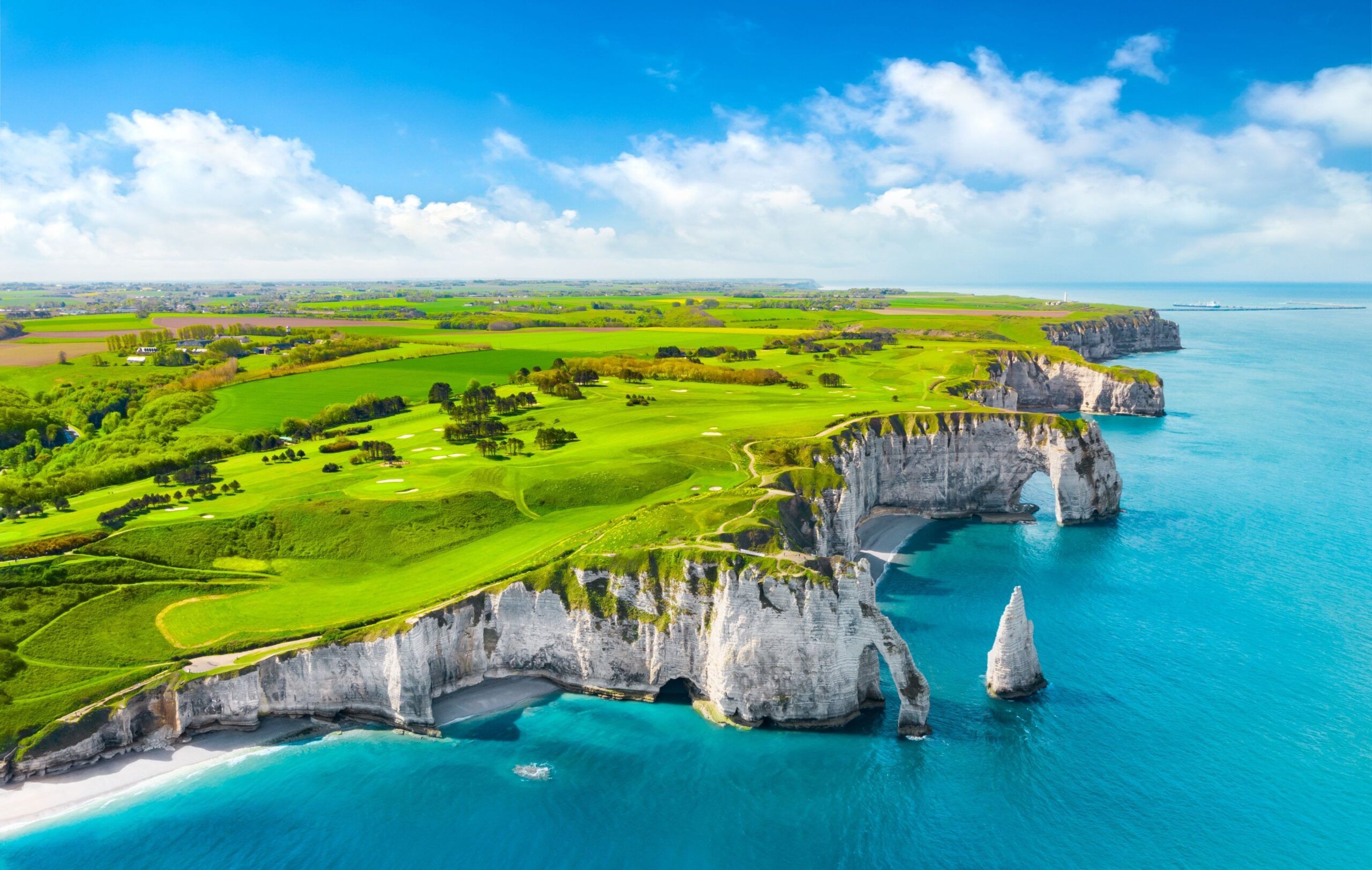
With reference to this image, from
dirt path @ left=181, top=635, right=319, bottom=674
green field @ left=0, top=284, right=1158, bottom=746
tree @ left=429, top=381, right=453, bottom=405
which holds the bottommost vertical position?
dirt path @ left=181, top=635, right=319, bottom=674

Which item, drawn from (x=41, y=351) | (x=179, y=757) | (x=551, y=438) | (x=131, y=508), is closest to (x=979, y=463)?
(x=551, y=438)

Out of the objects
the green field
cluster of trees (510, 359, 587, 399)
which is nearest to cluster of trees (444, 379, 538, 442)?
the green field

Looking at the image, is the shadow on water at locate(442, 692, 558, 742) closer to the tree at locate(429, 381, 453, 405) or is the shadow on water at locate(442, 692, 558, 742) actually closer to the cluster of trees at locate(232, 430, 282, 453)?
the cluster of trees at locate(232, 430, 282, 453)

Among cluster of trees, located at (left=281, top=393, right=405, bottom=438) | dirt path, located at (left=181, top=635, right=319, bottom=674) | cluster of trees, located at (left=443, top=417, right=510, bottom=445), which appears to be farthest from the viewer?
cluster of trees, located at (left=281, top=393, right=405, bottom=438)

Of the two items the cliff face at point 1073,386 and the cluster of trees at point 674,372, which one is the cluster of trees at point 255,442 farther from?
the cliff face at point 1073,386

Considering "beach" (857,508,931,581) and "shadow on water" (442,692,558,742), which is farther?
"beach" (857,508,931,581)

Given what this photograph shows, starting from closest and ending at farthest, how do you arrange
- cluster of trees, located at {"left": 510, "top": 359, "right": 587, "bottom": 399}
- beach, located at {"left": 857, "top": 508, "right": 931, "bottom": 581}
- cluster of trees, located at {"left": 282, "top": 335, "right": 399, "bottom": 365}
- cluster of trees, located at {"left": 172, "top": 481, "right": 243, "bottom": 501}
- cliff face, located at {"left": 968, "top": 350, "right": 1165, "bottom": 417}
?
cluster of trees, located at {"left": 172, "top": 481, "right": 243, "bottom": 501}, beach, located at {"left": 857, "top": 508, "right": 931, "bottom": 581}, cluster of trees, located at {"left": 510, "top": 359, "right": 587, "bottom": 399}, cliff face, located at {"left": 968, "top": 350, "right": 1165, "bottom": 417}, cluster of trees, located at {"left": 282, "top": 335, "right": 399, "bottom": 365}

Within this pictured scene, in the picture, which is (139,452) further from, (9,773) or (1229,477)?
(1229,477)
